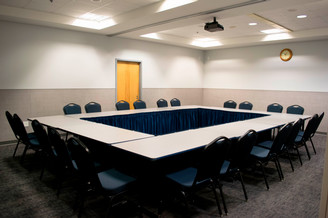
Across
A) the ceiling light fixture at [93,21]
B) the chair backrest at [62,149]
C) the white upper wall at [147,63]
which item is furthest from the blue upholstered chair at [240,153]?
the white upper wall at [147,63]

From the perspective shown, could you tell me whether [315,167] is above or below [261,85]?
below

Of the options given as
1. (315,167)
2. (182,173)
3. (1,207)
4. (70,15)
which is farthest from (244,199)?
(70,15)

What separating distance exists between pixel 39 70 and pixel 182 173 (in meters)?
4.81

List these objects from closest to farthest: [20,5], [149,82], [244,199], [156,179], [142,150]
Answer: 1. [142,150]
2. [156,179]
3. [244,199]
4. [20,5]
5. [149,82]

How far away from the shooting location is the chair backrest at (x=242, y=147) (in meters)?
2.55

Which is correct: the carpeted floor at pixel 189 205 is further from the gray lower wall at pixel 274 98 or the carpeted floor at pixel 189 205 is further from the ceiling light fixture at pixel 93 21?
the gray lower wall at pixel 274 98

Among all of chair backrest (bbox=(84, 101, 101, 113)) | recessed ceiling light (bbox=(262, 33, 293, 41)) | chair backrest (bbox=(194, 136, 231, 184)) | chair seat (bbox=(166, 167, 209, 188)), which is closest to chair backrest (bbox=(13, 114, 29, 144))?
chair backrest (bbox=(84, 101, 101, 113))

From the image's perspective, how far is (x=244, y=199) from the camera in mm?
2918

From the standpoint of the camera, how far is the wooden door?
23.8 ft

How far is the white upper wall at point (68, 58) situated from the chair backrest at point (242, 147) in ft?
16.2

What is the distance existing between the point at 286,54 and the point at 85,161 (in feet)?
24.5

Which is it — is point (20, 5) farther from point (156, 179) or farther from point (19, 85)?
point (156, 179)

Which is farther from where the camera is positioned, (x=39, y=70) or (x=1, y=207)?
(x=39, y=70)

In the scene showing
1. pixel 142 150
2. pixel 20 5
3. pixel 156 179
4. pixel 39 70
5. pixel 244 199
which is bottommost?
pixel 244 199
